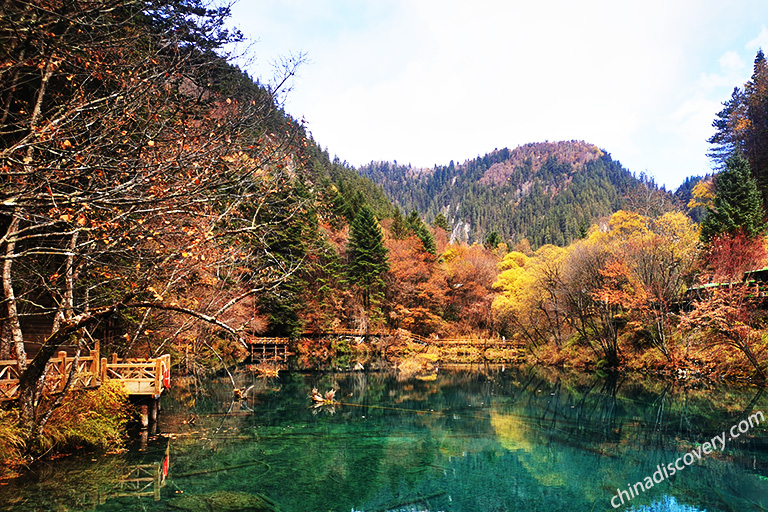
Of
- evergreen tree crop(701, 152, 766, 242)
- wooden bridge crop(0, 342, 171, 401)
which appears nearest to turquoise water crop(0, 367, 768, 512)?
wooden bridge crop(0, 342, 171, 401)

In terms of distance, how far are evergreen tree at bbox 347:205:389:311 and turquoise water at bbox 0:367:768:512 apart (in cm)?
2086

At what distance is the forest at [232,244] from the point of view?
6492 millimetres

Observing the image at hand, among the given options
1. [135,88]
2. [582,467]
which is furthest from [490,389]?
[135,88]

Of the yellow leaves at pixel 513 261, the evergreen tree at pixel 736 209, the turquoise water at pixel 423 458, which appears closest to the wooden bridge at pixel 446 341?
the yellow leaves at pixel 513 261

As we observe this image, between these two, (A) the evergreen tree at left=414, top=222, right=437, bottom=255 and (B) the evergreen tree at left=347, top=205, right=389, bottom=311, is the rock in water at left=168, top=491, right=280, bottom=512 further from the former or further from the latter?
(A) the evergreen tree at left=414, top=222, right=437, bottom=255

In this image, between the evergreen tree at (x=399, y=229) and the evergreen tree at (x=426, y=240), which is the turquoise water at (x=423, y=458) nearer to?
the evergreen tree at (x=426, y=240)

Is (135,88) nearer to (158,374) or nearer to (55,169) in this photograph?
(55,169)

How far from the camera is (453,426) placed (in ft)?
51.8

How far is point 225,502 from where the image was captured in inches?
331

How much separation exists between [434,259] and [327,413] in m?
32.3

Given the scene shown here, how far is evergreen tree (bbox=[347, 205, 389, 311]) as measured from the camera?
41.6m

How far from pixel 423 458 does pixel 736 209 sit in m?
28.3

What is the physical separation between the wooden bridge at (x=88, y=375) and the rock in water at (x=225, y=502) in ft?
13.2

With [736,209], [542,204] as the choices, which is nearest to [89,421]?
[736,209]
